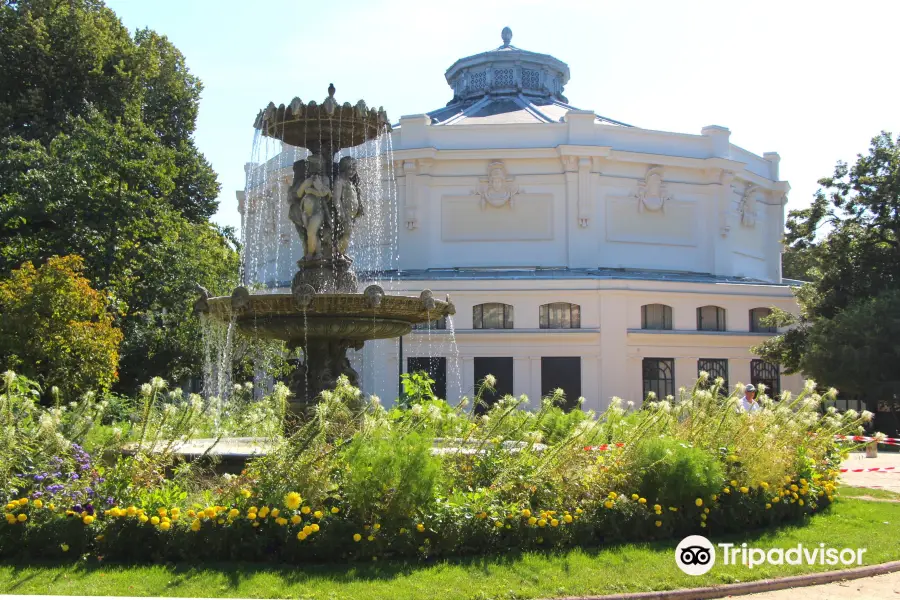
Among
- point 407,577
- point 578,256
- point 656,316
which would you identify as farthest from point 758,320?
point 407,577

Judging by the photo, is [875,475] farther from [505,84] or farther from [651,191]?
[505,84]

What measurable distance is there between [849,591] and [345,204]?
8292 millimetres

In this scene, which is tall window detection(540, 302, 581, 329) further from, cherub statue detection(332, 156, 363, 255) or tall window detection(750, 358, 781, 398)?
cherub statue detection(332, 156, 363, 255)

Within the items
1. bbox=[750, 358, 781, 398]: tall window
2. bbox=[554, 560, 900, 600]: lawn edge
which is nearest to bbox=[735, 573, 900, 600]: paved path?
bbox=[554, 560, 900, 600]: lawn edge

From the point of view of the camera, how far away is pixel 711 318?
41219 mm

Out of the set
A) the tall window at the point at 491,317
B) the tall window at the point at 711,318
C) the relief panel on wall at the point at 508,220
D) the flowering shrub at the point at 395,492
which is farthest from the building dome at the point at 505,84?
the flowering shrub at the point at 395,492

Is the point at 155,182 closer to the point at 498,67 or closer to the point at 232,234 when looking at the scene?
the point at 232,234

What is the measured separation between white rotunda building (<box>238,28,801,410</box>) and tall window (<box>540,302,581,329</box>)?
0.19 ft

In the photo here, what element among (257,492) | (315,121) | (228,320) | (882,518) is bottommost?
(882,518)

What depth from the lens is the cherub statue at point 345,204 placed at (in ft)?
43.7

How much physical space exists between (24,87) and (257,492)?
109 ft

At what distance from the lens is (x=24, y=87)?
36.3 meters

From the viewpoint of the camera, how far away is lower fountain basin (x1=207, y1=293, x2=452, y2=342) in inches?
460

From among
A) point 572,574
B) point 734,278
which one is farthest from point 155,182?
→ point 734,278
